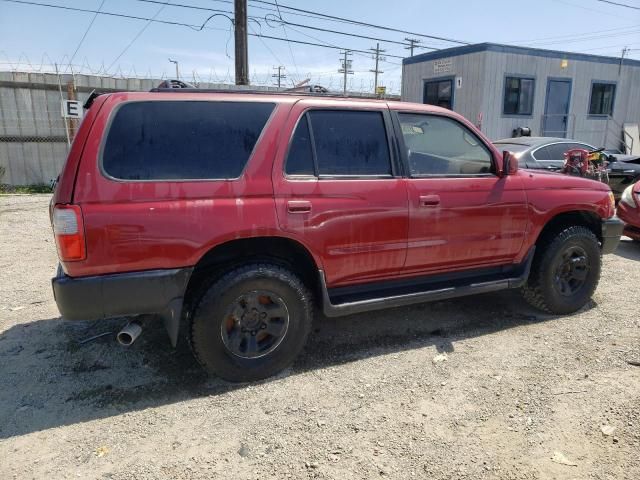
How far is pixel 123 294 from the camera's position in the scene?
2.81 metres

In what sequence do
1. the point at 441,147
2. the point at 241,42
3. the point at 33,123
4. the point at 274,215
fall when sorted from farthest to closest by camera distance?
the point at 241,42 → the point at 33,123 → the point at 441,147 → the point at 274,215

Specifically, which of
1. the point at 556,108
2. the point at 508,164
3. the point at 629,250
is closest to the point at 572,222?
the point at 508,164

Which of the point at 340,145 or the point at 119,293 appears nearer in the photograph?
the point at 119,293

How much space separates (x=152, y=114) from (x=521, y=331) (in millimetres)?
3363

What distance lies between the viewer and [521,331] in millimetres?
4070

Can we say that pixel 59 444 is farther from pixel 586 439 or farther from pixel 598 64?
pixel 598 64

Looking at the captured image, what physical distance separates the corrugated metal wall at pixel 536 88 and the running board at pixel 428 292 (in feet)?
39.3

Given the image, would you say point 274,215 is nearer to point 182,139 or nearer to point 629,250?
point 182,139

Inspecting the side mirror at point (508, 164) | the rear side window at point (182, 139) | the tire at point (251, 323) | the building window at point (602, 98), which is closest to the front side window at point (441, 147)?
the side mirror at point (508, 164)

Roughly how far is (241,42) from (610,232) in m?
11.9

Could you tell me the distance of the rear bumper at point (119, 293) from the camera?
8.97 feet

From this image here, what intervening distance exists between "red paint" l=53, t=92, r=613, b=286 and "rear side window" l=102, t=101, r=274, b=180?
6 cm

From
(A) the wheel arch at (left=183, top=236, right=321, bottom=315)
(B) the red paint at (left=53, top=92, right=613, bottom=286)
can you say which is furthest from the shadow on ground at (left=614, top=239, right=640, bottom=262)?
(A) the wheel arch at (left=183, top=236, right=321, bottom=315)

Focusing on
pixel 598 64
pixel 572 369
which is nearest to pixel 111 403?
pixel 572 369
